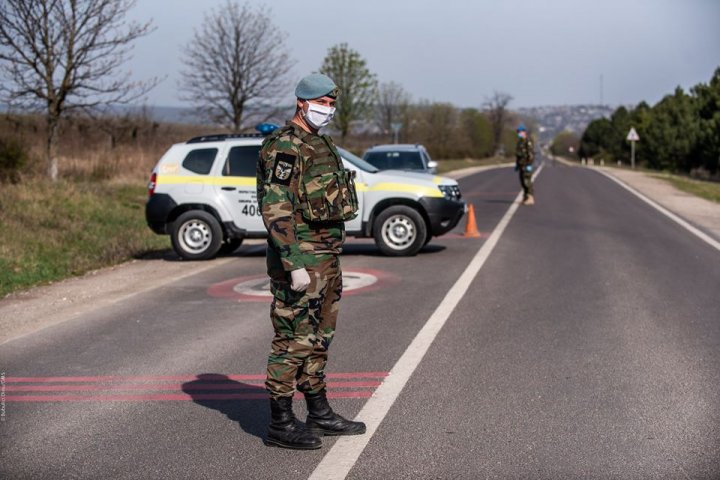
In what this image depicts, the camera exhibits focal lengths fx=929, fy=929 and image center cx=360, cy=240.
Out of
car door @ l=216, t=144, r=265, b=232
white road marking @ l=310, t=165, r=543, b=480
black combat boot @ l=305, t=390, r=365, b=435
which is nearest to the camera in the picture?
white road marking @ l=310, t=165, r=543, b=480

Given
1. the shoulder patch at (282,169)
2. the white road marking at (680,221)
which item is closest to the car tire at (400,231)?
the white road marking at (680,221)

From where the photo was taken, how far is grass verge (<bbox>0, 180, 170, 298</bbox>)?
12414 millimetres

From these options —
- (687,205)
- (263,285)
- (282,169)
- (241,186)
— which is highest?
(282,169)

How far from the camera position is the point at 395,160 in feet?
66.5

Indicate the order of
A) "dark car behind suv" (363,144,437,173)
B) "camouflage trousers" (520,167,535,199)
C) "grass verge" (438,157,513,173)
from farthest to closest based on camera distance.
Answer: "grass verge" (438,157,513,173) < "camouflage trousers" (520,167,535,199) < "dark car behind suv" (363,144,437,173)

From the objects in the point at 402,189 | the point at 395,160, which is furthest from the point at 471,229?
the point at 395,160

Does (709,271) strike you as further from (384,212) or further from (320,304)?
(320,304)

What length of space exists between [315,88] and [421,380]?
7.56ft

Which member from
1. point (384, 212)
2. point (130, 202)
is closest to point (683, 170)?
point (130, 202)

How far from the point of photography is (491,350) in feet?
23.2

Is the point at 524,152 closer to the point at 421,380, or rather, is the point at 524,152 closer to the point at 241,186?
the point at 241,186

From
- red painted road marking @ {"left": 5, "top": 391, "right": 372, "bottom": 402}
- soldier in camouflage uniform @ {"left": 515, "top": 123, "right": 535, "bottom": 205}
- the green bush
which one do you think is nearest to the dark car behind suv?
soldier in camouflage uniform @ {"left": 515, "top": 123, "right": 535, "bottom": 205}

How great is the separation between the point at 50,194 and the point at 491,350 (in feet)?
45.5

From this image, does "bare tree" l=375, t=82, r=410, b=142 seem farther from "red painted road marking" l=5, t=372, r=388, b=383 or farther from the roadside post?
"red painted road marking" l=5, t=372, r=388, b=383
